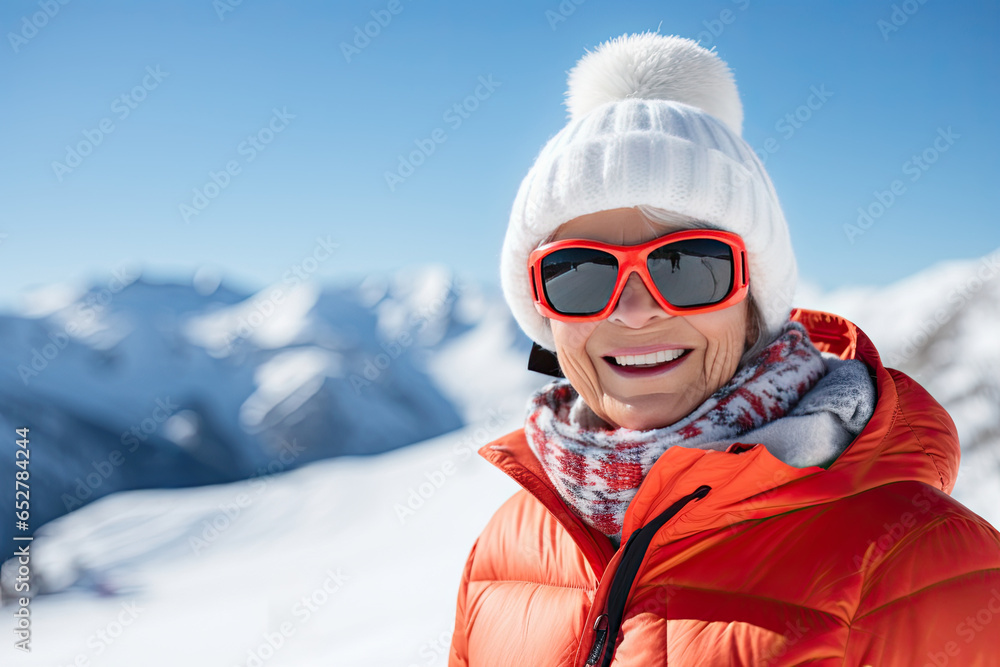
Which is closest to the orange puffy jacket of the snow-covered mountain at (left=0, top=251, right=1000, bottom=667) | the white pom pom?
the white pom pom

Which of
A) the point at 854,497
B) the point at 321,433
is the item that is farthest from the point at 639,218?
the point at 321,433

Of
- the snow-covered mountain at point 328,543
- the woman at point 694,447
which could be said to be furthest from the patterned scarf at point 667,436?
the snow-covered mountain at point 328,543

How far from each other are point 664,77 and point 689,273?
56cm

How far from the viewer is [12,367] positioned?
1130 cm

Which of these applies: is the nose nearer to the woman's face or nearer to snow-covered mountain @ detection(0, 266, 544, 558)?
the woman's face

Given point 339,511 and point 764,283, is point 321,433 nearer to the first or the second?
point 339,511

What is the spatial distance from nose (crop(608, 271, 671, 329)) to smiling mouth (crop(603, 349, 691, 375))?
79 mm

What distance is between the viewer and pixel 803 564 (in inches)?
35.8

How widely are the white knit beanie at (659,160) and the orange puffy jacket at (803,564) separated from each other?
357 mm

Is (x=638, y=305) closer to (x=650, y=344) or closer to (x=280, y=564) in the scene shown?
(x=650, y=344)

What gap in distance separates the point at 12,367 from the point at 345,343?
718 centimetres

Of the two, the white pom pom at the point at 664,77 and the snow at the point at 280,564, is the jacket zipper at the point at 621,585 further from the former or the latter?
the snow at the point at 280,564

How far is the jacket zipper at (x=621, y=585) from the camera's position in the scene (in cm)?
99

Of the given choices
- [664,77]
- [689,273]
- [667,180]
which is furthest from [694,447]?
[664,77]
